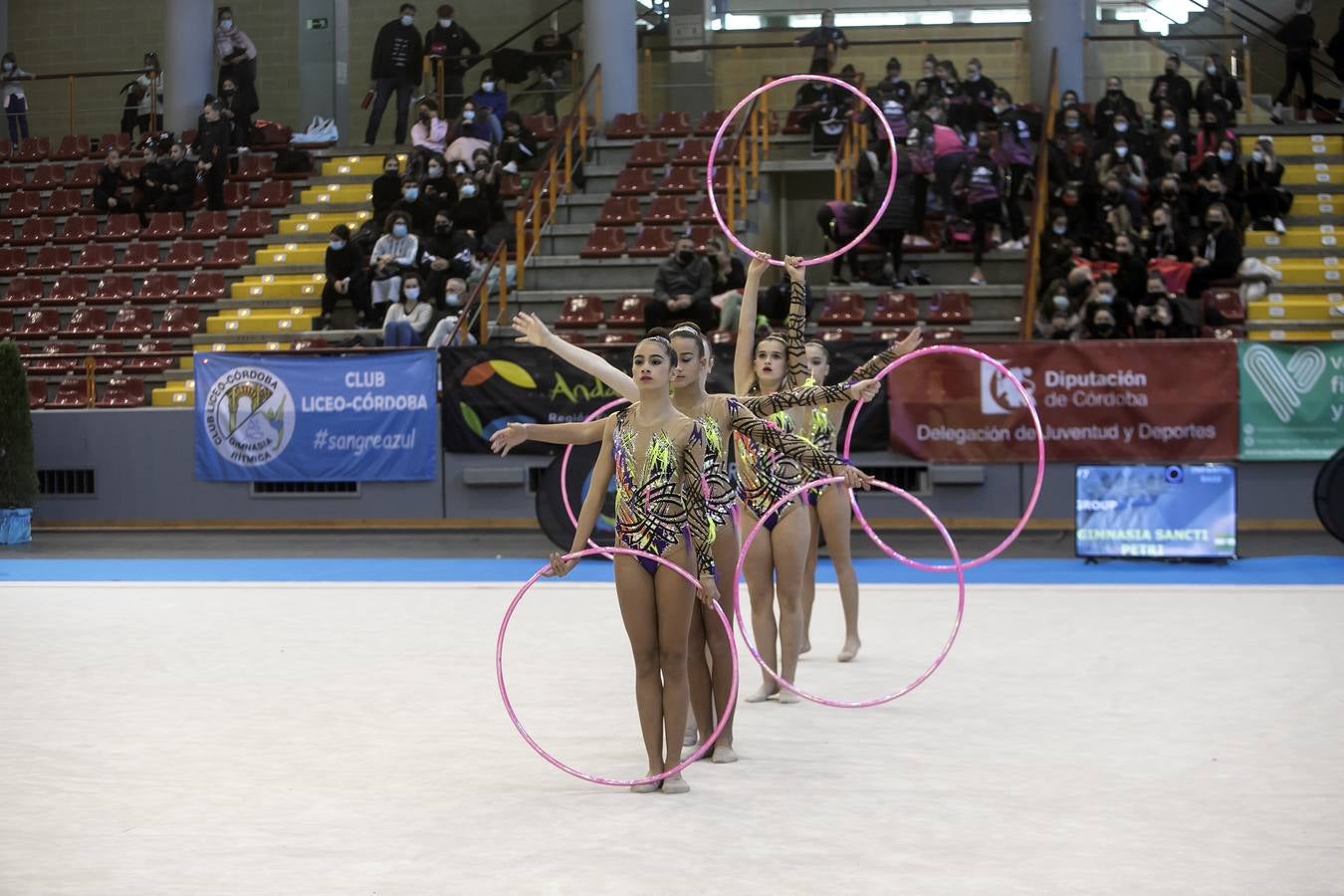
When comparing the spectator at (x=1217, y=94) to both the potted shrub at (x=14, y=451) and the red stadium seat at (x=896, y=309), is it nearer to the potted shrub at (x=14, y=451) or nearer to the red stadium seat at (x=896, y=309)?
the red stadium seat at (x=896, y=309)

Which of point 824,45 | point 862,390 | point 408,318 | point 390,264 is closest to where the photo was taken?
point 862,390

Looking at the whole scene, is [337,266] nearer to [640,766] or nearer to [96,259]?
[96,259]

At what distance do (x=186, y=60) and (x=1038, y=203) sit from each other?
45.9 feet

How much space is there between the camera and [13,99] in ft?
88.6

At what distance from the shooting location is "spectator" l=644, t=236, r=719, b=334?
17.6m

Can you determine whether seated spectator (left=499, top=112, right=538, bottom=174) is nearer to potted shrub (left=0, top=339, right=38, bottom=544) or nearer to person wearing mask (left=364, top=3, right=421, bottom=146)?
person wearing mask (left=364, top=3, right=421, bottom=146)

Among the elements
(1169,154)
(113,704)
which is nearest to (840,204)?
(1169,154)

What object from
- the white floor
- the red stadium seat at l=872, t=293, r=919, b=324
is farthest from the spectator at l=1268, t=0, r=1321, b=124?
the white floor

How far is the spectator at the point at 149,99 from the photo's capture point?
26.0 m

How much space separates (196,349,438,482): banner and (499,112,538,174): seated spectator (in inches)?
234

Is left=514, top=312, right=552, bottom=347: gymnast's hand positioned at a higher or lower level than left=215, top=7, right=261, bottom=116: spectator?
Answer: lower

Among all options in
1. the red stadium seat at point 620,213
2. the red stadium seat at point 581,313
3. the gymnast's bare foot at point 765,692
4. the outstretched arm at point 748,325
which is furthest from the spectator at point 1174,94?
the gymnast's bare foot at point 765,692

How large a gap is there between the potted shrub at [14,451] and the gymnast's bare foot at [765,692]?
462 inches

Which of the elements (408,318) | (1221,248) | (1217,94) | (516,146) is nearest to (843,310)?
(1221,248)
